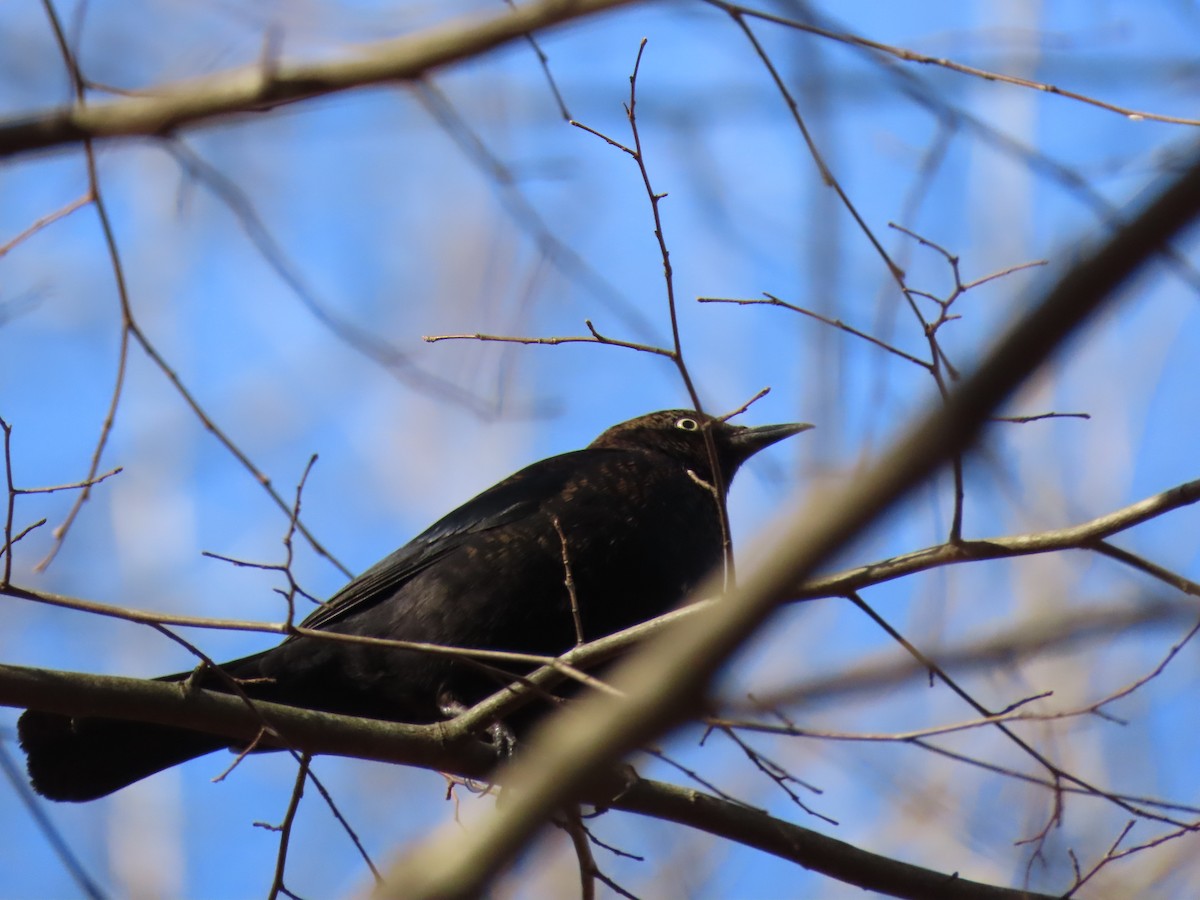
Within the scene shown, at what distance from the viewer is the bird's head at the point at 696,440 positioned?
5254mm

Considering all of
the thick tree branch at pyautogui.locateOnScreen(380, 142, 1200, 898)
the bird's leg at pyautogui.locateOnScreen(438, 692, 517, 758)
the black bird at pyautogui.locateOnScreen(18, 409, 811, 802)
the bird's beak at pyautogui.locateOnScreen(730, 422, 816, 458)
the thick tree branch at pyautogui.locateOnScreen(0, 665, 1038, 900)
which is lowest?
the thick tree branch at pyautogui.locateOnScreen(380, 142, 1200, 898)

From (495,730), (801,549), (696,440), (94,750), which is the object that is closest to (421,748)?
(495,730)

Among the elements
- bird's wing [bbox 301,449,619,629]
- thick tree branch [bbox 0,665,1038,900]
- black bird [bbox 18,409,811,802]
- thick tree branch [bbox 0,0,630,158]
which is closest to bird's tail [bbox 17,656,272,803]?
black bird [bbox 18,409,811,802]

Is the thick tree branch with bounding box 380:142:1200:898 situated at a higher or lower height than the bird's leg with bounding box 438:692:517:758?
lower

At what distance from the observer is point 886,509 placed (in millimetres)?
1225

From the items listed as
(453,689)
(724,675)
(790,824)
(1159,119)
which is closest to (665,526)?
(453,689)

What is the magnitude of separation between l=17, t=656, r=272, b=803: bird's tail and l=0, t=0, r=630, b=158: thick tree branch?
187 cm

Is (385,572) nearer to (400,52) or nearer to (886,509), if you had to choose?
(400,52)

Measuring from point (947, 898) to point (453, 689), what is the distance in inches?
60.9

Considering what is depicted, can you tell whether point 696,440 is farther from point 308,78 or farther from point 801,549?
point 801,549

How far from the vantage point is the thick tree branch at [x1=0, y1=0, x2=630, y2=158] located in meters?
2.25

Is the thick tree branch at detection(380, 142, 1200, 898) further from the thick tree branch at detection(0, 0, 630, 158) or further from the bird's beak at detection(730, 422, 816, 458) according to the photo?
the bird's beak at detection(730, 422, 816, 458)

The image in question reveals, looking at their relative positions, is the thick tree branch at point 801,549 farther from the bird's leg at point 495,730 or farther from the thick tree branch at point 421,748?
the bird's leg at point 495,730

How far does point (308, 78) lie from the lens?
2.35 m
